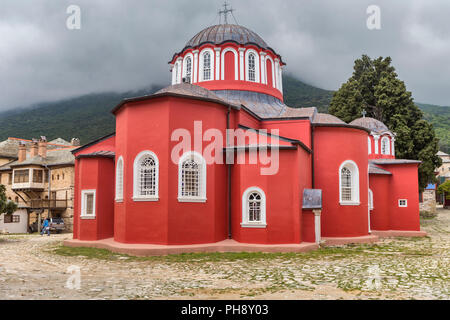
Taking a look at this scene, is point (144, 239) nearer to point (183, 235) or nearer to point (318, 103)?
point (183, 235)

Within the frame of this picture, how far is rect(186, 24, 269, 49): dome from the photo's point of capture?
20.7 m

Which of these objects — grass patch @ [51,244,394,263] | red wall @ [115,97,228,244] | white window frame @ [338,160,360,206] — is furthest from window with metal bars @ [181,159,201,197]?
white window frame @ [338,160,360,206]

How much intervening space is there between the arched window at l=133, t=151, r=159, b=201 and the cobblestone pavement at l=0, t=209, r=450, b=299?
252 centimetres

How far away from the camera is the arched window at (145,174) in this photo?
562 inches

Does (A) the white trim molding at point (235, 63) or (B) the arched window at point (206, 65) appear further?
(B) the arched window at point (206, 65)

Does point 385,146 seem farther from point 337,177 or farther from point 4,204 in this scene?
point 4,204

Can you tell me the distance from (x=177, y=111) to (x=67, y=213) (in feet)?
71.0

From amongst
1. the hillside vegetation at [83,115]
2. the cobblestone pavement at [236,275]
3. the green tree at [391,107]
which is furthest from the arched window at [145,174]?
the hillside vegetation at [83,115]

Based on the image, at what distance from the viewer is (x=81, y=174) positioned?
16.9m

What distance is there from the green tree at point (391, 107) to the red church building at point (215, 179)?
15.8 metres

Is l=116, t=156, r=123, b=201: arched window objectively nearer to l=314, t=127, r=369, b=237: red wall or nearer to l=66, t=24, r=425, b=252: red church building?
l=66, t=24, r=425, b=252: red church building

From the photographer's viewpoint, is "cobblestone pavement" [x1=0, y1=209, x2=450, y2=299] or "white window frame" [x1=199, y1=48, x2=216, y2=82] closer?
"cobblestone pavement" [x1=0, y1=209, x2=450, y2=299]

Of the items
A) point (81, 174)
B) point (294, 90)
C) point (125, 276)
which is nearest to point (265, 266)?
point (125, 276)

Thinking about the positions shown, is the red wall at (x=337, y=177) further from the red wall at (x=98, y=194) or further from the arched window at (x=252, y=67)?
the red wall at (x=98, y=194)
